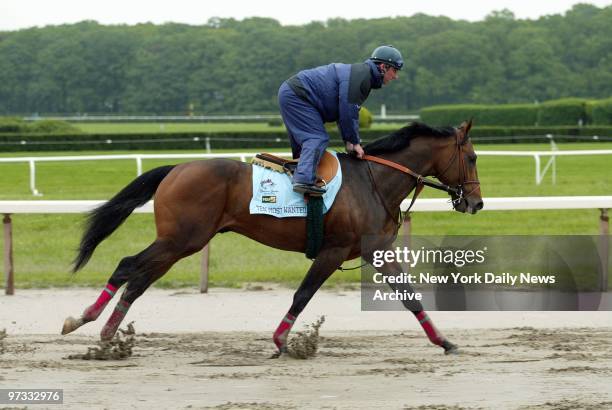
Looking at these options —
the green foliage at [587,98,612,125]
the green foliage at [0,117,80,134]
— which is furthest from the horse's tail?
the green foliage at [587,98,612,125]

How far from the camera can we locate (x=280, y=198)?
663 cm

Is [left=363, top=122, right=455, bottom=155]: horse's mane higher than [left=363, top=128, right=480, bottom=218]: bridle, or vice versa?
[left=363, top=122, right=455, bottom=155]: horse's mane

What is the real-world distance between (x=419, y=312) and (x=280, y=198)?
107 centimetres

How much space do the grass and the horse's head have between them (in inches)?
122

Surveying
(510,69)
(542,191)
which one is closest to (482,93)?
(510,69)

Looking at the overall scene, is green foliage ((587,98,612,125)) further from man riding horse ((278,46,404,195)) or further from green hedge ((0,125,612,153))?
man riding horse ((278,46,404,195))

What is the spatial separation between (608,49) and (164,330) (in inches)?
2412

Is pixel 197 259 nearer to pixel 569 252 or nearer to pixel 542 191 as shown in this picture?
pixel 569 252

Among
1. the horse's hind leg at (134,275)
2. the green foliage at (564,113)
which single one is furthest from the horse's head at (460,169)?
the green foliage at (564,113)

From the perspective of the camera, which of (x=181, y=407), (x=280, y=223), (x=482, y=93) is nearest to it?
(x=181, y=407)

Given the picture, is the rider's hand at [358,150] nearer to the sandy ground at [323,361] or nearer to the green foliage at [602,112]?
the sandy ground at [323,361]

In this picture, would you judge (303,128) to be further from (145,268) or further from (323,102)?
(145,268)

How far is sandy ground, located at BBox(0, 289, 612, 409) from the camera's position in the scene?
5.36m

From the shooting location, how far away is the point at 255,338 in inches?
285
